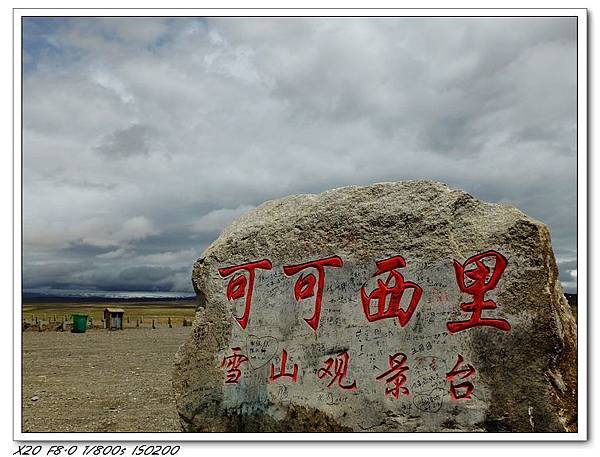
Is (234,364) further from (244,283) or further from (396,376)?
(396,376)

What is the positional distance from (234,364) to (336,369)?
1106 millimetres

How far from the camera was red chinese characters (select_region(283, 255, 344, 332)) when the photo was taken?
6457mm

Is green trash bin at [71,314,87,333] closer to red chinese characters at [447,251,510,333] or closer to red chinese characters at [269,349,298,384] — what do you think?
red chinese characters at [269,349,298,384]

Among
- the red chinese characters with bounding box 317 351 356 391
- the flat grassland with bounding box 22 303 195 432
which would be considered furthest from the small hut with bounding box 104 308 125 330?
the red chinese characters with bounding box 317 351 356 391

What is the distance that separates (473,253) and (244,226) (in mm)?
2540

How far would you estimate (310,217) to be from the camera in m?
6.63

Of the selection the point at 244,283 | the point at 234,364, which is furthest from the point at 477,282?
the point at 234,364

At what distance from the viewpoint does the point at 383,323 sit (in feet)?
20.7

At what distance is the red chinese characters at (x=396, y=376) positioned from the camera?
6160 mm

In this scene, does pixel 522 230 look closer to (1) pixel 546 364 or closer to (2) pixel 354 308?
(1) pixel 546 364

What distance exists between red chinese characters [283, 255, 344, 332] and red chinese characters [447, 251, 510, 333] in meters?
1.26

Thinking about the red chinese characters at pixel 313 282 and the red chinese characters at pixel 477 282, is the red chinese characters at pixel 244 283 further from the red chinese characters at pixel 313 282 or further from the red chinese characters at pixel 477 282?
the red chinese characters at pixel 477 282

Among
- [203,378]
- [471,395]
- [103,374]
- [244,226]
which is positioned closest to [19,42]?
[244,226]

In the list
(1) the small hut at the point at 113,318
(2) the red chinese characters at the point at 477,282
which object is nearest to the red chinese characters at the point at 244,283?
(2) the red chinese characters at the point at 477,282
